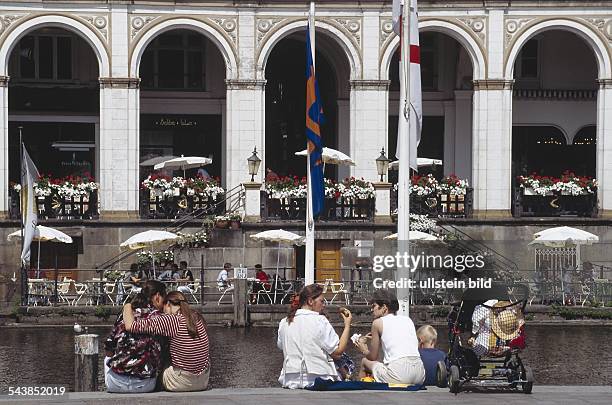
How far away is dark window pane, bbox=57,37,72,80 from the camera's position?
161ft

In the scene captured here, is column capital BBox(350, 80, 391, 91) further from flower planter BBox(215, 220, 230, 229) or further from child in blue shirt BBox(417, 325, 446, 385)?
child in blue shirt BBox(417, 325, 446, 385)

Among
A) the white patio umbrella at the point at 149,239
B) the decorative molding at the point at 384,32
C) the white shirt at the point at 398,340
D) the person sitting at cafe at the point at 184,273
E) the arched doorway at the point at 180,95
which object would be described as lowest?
the person sitting at cafe at the point at 184,273

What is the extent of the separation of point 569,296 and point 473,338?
19761 millimetres

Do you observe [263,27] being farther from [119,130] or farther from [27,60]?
[27,60]

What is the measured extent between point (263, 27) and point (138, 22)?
3.53m

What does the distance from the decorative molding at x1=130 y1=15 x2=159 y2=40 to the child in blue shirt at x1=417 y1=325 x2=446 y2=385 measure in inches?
995

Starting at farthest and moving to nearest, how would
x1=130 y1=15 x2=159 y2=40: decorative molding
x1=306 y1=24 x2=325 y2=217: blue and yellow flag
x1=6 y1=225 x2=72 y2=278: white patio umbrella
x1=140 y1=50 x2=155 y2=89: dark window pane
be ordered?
x1=140 y1=50 x2=155 y2=89: dark window pane < x1=130 y1=15 x2=159 y2=40: decorative molding < x1=6 y1=225 x2=72 y2=278: white patio umbrella < x1=306 y1=24 x2=325 y2=217: blue and yellow flag

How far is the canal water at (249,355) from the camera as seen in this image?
27.9 metres

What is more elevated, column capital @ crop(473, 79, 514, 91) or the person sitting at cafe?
column capital @ crop(473, 79, 514, 91)

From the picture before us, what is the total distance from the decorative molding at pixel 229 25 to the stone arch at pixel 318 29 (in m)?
0.81

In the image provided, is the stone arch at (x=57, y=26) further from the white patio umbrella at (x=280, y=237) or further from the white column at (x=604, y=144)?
the white column at (x=604, y=144)

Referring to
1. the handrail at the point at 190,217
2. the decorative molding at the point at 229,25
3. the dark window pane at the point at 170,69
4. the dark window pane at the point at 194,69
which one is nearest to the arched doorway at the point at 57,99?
the dark window pane at the point at 170,69

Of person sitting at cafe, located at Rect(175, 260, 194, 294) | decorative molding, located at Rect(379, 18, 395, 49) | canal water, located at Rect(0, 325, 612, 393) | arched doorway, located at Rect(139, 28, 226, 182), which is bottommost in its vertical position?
canal water, located at Rect(0, 325, 612, 393)

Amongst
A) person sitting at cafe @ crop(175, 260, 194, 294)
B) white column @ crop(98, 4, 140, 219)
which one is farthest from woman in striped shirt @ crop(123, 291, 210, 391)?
white column @ crop(98, 4, 140, 219)
